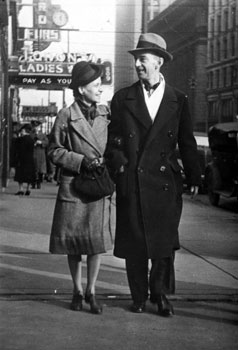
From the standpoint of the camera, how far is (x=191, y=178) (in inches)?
236

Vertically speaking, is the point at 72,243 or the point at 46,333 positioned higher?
the point at 72,243

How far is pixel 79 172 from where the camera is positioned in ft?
19.4

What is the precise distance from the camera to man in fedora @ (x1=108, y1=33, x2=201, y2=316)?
5887 millimetres

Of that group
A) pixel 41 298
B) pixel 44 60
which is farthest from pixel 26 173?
pixel 41 298

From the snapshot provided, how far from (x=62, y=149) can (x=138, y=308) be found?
1228 mm

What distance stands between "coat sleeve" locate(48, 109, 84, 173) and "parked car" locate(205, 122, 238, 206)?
962cm

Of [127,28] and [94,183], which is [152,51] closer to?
[94,183]

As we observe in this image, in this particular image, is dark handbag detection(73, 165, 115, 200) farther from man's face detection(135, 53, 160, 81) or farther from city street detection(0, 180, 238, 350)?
city street detection(0, 180, 238, 350)

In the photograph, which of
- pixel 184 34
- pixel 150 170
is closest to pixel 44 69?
pixel 184 34

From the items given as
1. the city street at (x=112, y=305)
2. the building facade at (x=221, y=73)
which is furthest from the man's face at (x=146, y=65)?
the building facade at (x=221, y=73)

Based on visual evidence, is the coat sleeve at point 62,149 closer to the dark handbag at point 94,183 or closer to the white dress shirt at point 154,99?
the dark handbag at point 94,183

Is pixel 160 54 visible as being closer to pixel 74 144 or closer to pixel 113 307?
pixel 74 144

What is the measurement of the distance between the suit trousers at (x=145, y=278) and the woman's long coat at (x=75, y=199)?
25 centimetres

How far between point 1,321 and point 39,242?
417cm
